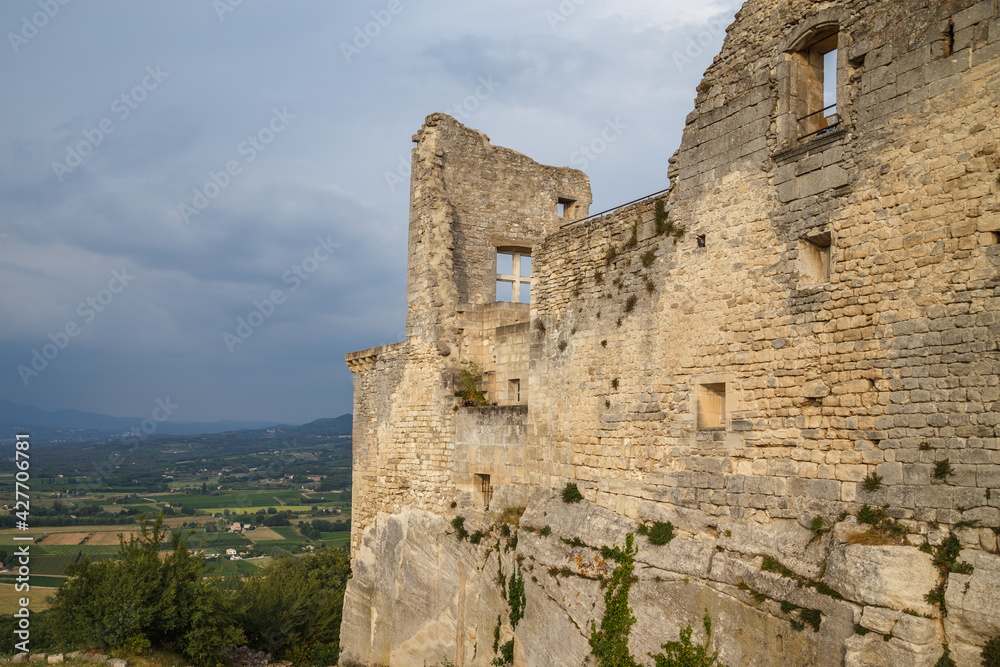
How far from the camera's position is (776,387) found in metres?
8.69

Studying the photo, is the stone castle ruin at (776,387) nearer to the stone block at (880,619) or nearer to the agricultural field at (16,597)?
the stone block at (880,619)

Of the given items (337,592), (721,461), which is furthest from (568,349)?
(337,592)

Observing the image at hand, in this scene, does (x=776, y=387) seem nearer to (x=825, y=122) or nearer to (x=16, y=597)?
(x=825, y=122)

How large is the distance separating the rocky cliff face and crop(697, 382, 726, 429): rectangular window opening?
1284 mm

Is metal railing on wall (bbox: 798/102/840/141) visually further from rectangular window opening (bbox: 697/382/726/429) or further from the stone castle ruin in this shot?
rectangular window opening (bbox: 697/382/726/429)

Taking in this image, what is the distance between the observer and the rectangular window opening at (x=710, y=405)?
972 centimetres

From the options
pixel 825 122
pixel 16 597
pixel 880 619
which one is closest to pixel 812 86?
pixel 825 122

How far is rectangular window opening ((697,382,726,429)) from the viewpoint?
9.72 m

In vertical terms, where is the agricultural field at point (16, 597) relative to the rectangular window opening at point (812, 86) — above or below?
below

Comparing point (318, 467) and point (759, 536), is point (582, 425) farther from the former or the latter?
point (318, 467)

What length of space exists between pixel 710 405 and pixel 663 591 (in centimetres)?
243

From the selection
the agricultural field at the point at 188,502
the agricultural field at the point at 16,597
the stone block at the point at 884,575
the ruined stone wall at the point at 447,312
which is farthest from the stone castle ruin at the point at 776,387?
the agricultural field at the point at 16,597

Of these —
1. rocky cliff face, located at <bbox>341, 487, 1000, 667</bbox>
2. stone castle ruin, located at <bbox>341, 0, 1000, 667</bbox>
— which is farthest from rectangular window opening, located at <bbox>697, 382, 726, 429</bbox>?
rocky cliff face, located at <bbox>341, 487, 1000, 667</bbox>

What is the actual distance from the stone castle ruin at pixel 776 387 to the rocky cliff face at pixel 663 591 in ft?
0.10
